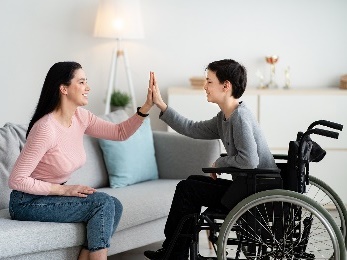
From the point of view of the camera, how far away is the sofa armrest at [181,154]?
438cm

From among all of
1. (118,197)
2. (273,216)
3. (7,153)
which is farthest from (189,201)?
(7,153)

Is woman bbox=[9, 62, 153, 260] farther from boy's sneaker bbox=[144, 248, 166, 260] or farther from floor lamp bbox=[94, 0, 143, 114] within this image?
floor lamp bbox=[94, 0, 143, 114]

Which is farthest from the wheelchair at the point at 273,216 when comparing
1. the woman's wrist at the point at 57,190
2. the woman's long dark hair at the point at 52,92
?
the woman's long dark hair at the point at 52,92

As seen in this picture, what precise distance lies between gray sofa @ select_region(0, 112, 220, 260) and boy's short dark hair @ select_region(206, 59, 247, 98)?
2.80ft

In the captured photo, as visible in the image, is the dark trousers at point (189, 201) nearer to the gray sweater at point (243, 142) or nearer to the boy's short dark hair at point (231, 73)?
the gray sweater at point (243, 142)

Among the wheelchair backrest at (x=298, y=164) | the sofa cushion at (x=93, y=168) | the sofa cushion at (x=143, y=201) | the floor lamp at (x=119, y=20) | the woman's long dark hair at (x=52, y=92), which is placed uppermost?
the floor lamp at (x=119, y=20)

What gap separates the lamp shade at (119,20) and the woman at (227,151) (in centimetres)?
221

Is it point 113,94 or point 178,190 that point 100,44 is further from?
point 178,190

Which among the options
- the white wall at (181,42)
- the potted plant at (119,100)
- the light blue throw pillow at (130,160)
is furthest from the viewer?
the white wall at (181,42)

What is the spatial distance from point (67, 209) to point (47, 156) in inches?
9.8

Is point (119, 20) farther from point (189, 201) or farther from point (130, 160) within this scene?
point (189, 201)

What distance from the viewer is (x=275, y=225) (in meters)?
3.13

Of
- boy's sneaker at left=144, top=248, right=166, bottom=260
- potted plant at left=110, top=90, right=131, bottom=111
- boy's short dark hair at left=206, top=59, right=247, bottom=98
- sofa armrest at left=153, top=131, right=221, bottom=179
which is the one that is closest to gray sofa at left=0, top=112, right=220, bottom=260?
sofa armrest at left=153, top=131, right=221, bottom=179

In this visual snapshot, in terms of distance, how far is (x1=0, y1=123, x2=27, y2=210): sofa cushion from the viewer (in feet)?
12.0
